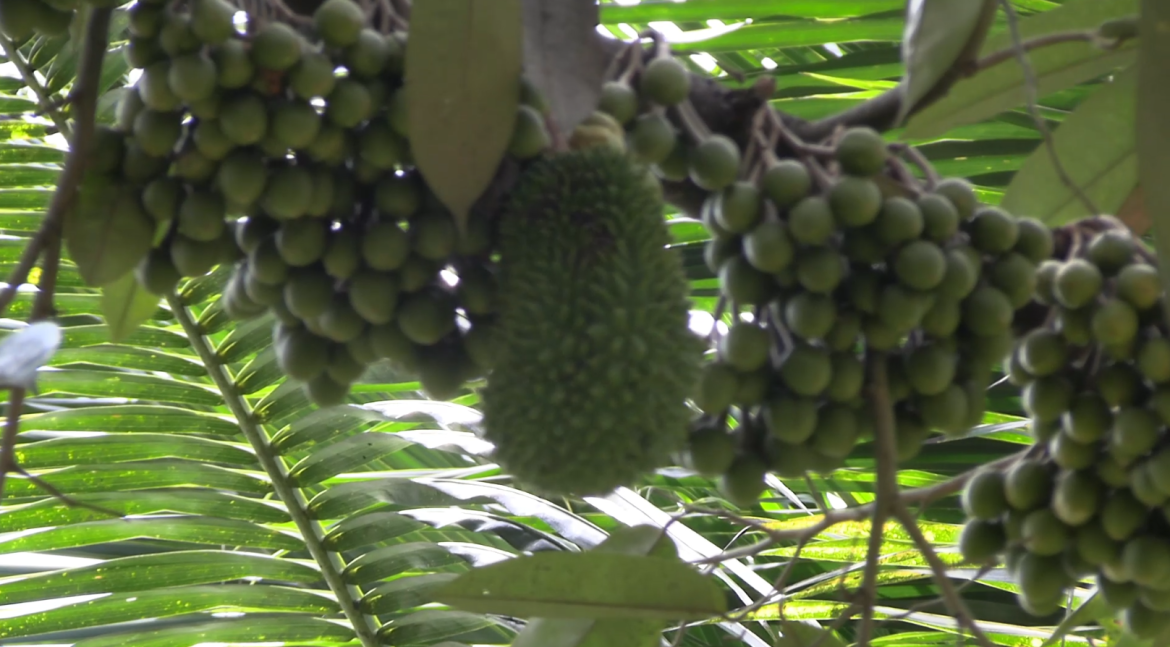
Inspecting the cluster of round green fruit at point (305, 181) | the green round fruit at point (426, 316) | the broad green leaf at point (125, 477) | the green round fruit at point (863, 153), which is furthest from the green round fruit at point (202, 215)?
the broad green leaf at point (125, 477)

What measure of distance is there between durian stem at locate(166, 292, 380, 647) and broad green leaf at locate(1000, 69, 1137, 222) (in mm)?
782

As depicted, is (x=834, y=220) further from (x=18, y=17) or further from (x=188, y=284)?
(x=188, y=284)

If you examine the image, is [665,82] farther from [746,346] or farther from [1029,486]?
[1029,486]

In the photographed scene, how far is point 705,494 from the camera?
180 centimetres

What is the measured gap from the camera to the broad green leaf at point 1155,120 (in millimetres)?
488

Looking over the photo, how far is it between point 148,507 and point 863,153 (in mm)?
884

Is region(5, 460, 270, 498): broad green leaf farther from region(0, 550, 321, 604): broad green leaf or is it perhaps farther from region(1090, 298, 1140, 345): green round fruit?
region(1090, 298, 1140, 345): green round fruit

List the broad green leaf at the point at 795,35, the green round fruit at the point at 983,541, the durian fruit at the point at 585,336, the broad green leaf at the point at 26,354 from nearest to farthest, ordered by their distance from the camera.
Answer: the broad green leaf at the point at 26,354
the durian fruit at the point at 585,336
the green round fruit at the point at 983,541
the broad green leaf at the point at 795,35

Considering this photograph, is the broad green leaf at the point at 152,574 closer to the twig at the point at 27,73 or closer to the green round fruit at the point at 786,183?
the twig at the point at 27,73

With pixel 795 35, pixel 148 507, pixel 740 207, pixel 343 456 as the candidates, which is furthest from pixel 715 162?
pixel 148 507

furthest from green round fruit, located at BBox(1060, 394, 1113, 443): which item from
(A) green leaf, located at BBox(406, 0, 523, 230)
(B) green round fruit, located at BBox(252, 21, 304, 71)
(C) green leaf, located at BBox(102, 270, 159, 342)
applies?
(C) green leaf, located at BBox(102, 270, 159, 342)

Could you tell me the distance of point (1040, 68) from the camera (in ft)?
2.36

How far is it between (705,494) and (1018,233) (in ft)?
4.16

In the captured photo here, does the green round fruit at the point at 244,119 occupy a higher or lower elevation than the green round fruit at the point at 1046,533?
higher
